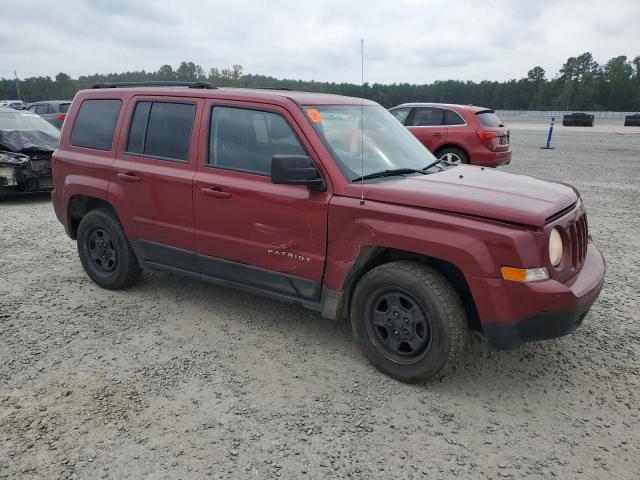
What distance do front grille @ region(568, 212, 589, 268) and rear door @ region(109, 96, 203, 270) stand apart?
9.13ft

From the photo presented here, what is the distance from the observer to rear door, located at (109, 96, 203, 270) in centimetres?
398

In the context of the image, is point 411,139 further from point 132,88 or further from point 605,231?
point 605,231

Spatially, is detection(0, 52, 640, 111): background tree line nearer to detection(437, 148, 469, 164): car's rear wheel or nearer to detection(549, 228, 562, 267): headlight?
detection(437, 148, 469, 164): car's rear wheel

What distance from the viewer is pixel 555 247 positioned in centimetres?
290

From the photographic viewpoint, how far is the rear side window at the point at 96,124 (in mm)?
4488

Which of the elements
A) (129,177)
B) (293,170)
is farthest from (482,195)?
(129,177)

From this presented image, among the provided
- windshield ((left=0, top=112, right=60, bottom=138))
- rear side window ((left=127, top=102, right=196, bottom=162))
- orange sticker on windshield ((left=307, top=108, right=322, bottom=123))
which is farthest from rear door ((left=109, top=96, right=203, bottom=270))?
windshield ((left=0, top=112, right=60, bottom=138))

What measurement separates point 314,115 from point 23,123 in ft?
28.4

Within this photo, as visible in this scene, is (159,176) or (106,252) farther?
(106,252)

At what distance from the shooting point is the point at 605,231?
689 cm

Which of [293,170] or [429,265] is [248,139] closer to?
[293,170]

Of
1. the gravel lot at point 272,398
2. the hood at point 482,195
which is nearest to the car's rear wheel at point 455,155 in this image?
the gravel lot at point 272,398

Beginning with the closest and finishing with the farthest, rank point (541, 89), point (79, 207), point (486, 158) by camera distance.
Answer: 1. point (79, 207)
2. point (486, 158)
3. point (541, 89)

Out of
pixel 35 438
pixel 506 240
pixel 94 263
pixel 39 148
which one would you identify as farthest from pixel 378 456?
pixel 39 148
